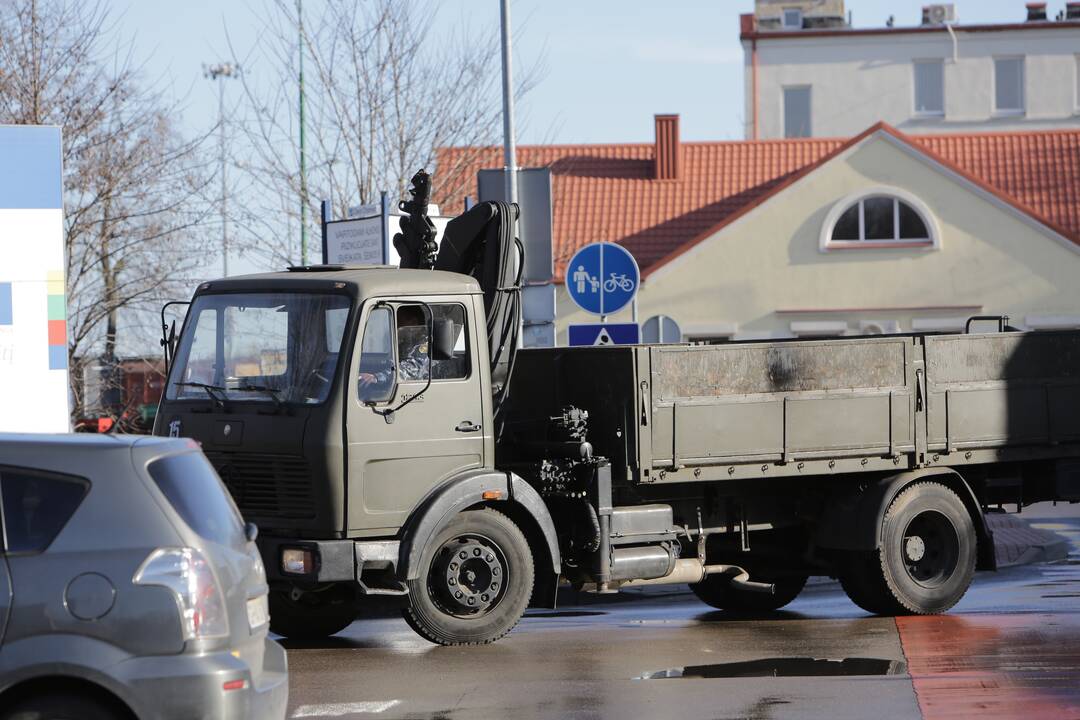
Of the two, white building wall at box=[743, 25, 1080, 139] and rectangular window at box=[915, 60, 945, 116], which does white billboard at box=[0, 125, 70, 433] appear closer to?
white building wall at box=[743, 25, 1080, 139]

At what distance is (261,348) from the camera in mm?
10398

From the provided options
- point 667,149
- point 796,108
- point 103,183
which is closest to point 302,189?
point 103,183

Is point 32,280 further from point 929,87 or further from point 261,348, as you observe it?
point 929,87

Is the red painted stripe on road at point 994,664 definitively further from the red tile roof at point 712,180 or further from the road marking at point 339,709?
the red tile roof at point 712,180

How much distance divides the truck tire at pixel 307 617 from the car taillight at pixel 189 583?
5246 millimetres

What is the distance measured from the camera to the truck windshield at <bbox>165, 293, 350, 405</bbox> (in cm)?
1020

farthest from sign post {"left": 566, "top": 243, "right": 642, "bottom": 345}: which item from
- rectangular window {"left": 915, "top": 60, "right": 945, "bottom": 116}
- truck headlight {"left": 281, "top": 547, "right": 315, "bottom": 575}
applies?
rectangular window {"left": 915, "top": 60, "right": 945, "bottom": 116}

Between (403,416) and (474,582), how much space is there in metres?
1.18

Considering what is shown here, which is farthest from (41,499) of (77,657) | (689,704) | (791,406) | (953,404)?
(953,404)

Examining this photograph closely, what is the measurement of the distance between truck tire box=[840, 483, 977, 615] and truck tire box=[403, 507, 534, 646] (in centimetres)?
296

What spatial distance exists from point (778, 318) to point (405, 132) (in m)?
18.3

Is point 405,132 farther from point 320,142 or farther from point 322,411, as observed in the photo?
point 322,411

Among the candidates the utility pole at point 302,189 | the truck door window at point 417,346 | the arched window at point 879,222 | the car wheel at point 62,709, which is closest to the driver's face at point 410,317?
the truck door window at point 417,346

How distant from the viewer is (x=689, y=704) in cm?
870
